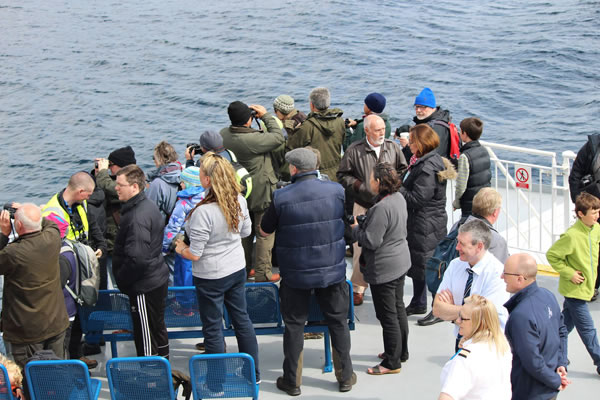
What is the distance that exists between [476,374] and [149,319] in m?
2.82

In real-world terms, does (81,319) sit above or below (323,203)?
below

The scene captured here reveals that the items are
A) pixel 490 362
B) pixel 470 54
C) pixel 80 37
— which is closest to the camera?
pixel 490 362

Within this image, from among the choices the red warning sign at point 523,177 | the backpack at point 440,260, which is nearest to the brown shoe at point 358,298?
the backpack at point 440,260

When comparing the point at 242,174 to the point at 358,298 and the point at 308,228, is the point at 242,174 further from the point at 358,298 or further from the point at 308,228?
the point at 358,298

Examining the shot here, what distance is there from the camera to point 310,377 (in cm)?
612

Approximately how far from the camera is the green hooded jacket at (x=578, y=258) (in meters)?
5.87

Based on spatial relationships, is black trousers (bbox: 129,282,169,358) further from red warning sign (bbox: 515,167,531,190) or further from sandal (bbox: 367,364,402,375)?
red warning sign (bbox: 515,167,531,190)

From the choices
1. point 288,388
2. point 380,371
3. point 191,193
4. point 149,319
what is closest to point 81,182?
point 191,193

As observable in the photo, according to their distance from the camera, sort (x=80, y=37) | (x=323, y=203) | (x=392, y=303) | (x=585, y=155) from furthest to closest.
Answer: (x=80, y=37) → (x=585, y=155) → (x=392, y=303) → (x=323, y=203)

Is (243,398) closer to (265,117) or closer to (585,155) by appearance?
(265,117)

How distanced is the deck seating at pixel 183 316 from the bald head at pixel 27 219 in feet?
3.78

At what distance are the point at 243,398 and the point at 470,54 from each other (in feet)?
80.7

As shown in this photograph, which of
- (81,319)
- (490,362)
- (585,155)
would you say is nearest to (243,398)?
(81,319)

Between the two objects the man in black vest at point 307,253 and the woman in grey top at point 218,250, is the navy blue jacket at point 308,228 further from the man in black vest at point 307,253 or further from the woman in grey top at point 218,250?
the woman in grey top at point 218,250
